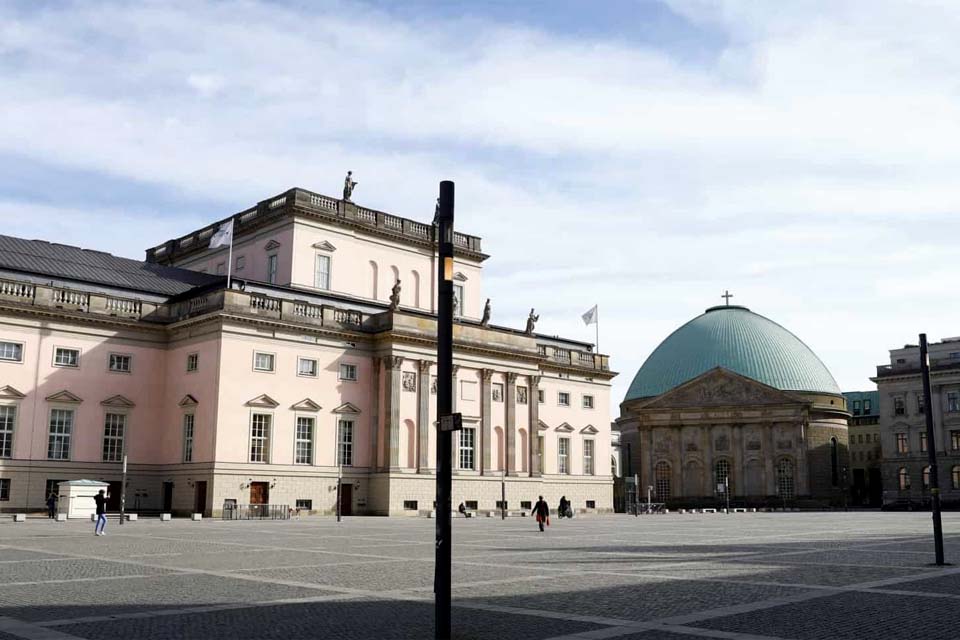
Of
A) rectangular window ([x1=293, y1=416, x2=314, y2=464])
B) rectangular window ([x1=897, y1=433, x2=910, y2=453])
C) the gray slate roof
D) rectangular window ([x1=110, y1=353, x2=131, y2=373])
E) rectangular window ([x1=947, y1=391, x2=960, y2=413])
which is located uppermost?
the gray slate roof

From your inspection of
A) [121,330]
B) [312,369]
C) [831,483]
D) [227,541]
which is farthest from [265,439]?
[831,483]

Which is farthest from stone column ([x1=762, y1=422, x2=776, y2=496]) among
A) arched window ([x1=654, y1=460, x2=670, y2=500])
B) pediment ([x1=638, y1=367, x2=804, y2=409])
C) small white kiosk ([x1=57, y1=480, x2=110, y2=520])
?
small white kiosk ([x1=57, y1=480, x2=110, y2=520])

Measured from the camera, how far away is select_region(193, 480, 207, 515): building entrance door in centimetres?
5478

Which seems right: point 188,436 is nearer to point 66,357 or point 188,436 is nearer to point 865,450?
point 66,357

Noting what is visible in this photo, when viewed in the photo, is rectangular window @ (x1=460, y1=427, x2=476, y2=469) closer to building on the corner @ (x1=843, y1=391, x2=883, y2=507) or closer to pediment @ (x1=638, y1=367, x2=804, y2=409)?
pediment @ (x1=638, y1=367, x2=804, y2=409)

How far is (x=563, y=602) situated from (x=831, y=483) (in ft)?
355

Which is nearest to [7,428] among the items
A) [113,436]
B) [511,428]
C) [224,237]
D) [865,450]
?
[113,436]

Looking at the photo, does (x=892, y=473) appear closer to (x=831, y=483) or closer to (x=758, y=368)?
(x=831, y=483)

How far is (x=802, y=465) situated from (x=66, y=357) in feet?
283

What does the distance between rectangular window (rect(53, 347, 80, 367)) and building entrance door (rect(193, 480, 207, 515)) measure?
33.4ft

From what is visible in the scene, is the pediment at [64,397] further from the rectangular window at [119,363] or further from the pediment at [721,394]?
the pediment at [721,394]

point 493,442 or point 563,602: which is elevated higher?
point 493,442

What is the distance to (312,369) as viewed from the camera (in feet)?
199

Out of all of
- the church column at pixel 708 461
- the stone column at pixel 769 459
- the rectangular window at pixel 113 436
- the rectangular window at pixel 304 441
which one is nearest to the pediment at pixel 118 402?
the rectangular window at pixel 113 436
